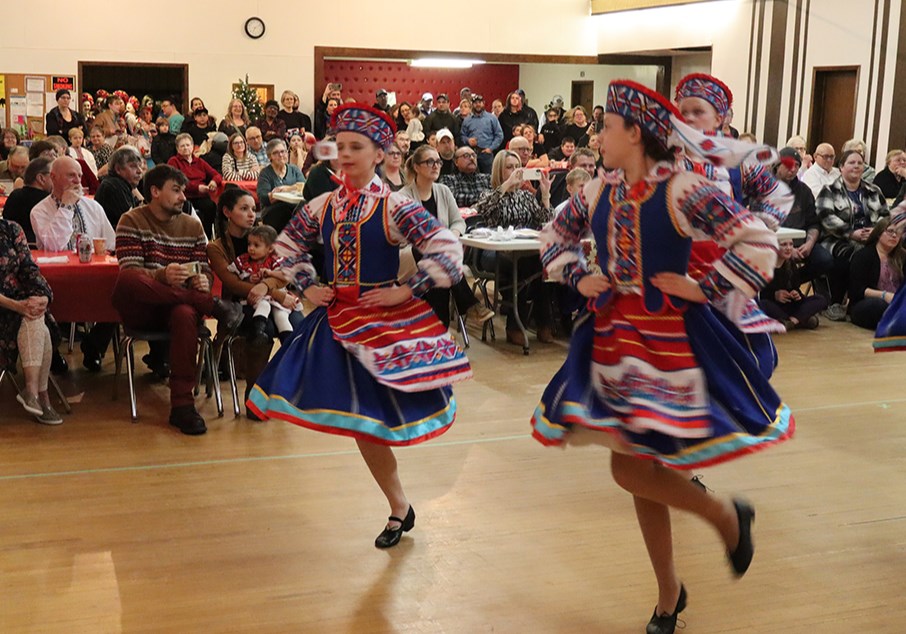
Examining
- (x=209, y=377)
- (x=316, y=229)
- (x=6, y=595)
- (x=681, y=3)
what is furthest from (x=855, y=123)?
(x=6, y=595)

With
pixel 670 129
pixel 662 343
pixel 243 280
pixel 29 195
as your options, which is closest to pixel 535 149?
pixel 29 195

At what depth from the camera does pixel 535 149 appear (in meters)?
13.6

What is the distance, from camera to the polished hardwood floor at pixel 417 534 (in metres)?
3.16

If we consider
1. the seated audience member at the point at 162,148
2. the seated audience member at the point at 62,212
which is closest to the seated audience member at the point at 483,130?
the seated audience member at the point at 162,148

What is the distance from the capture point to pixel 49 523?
3863 millimetres

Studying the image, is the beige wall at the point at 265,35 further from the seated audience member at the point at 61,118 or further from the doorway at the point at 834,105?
the doorway at the point at 834,105

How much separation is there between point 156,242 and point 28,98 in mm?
10079

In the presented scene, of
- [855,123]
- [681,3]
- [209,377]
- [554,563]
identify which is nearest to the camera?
[554,563]

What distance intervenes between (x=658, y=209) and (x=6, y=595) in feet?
7.40

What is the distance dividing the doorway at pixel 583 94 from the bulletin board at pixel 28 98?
8.20 meters

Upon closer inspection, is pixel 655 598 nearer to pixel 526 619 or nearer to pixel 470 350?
pixel 526 619

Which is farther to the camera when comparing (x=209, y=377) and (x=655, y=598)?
(x=209, y=377)

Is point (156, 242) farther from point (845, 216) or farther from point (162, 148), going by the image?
point (162, 148)

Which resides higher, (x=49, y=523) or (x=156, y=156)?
(x=156, y=156)
